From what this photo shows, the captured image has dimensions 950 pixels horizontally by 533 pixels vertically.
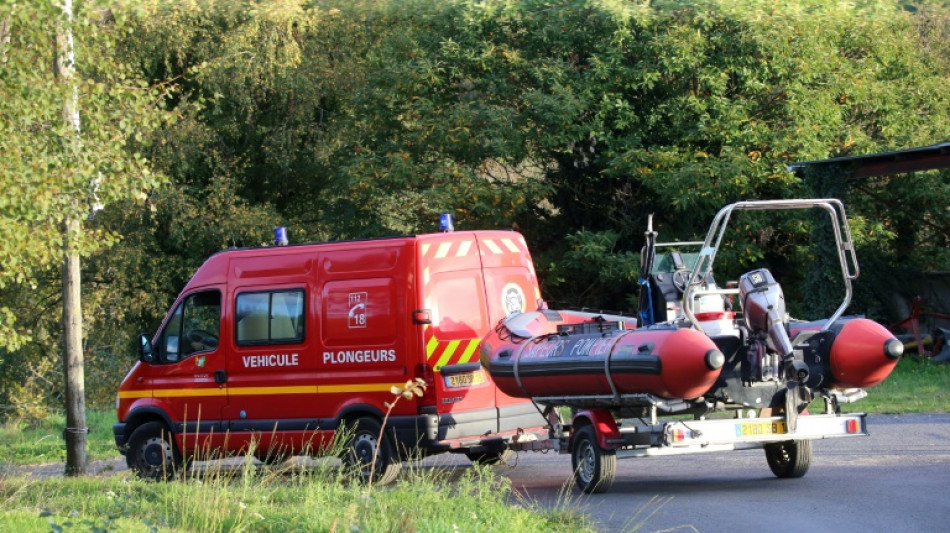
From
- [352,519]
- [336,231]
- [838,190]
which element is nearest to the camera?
[352,519]

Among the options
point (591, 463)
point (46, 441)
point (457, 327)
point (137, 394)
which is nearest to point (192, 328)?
point (137, 394)

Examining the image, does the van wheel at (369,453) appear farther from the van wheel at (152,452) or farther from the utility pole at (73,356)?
the utility pole at (73,356)

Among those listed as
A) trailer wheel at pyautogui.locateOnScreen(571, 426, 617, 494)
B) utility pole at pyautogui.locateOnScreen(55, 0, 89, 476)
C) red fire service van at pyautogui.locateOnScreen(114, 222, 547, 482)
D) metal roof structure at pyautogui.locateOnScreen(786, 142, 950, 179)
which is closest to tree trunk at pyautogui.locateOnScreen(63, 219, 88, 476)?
utility pole at pyautogui.locateOnScreen(55, 0, 89, 476)

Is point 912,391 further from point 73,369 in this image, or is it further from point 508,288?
point 73,369

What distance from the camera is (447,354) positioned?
501 inches

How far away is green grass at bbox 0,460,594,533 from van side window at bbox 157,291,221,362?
3.62 metres

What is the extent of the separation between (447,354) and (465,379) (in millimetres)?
325

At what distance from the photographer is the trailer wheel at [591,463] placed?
1143 centimetres

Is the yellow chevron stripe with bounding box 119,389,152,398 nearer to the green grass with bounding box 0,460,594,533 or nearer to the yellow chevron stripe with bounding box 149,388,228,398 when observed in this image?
the yellow chevron stripe with bounding box 149,388,228,398

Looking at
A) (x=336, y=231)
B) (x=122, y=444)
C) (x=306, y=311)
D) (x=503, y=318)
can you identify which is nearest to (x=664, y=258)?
(x=503, y=318)

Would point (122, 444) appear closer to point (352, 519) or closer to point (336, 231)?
point (352, 519)

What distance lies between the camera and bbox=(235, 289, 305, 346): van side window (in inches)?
531

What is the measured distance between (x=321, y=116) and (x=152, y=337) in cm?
1589

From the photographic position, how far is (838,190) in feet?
79.9
